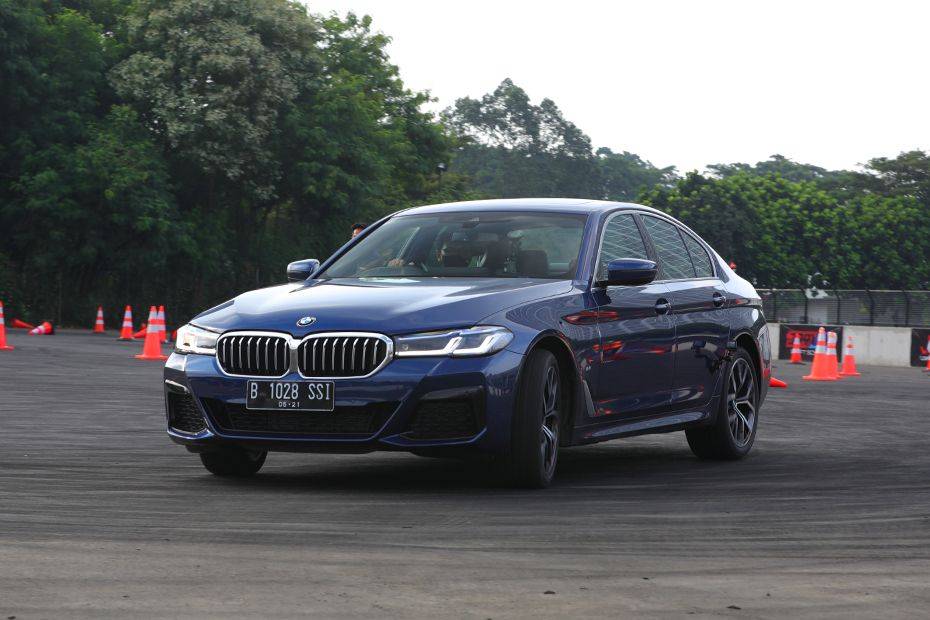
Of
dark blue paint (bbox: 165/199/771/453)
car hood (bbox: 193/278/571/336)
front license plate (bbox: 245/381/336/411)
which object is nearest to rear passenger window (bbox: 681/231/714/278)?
dark blue paint (bbox: 165/199/771/453)

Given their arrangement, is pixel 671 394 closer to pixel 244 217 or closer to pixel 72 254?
pixel 72 254

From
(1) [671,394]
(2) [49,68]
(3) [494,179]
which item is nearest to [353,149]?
(2) [49,68]

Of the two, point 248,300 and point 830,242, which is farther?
point 830,242

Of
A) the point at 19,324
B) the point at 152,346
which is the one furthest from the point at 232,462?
the point at 19,324

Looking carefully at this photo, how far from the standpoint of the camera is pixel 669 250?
10633 millimetres

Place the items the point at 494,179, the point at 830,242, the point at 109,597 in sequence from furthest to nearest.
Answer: the point at 494,179
the point at 830,242
the point at 109,597

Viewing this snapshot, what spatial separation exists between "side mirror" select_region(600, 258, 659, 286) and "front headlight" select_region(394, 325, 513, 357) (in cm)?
127

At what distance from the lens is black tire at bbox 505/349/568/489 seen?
8.26m

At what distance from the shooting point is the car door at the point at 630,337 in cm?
927

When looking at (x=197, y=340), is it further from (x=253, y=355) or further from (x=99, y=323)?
(x=99, y=323)

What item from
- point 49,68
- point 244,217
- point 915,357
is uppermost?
point 49,68

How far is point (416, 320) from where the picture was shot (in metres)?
8.13

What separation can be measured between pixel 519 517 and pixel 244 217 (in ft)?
150

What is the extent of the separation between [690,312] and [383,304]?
2766mm
